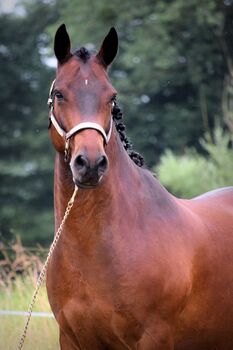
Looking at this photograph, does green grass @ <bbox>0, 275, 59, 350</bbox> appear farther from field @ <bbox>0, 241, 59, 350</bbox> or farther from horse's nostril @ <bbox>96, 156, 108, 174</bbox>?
horse's nostril @ <bbox>96, 156, 108, 174</bbox>

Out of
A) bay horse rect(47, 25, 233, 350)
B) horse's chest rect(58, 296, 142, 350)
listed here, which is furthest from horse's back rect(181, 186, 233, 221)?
horse's chest rect(58, 296, 142, 350)

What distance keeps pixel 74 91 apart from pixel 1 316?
12.0ft

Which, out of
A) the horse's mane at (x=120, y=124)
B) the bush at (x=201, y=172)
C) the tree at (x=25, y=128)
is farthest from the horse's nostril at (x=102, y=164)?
the tree at (x=25, y=128)

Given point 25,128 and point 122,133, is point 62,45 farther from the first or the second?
A: point 25,128

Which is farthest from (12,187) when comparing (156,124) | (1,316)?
(1,316)

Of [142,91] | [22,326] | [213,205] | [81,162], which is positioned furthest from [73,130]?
[142,91]

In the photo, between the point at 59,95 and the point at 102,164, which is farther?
the point at 59,95

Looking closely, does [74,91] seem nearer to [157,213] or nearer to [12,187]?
[157,213]

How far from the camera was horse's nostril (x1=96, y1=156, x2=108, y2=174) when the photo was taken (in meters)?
3.68

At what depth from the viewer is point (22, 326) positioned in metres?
6.92

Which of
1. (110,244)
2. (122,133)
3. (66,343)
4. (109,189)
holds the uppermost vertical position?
(122,133)

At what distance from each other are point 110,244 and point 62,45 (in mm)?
1099

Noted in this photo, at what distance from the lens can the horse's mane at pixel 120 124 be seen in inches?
165

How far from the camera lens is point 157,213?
434 cm
